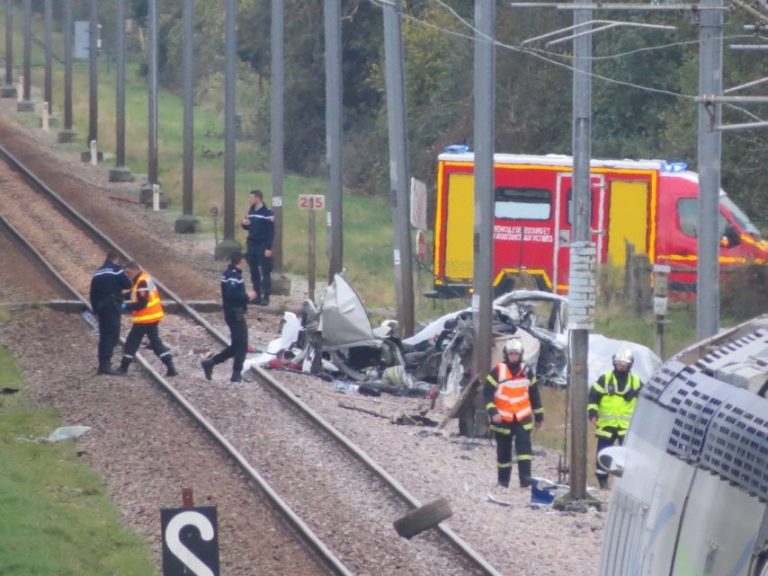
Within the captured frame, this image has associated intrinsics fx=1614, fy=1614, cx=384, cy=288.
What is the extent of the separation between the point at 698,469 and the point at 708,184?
24.9ft

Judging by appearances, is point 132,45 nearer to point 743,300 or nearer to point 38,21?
point 38,21

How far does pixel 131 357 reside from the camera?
1997 centimetres

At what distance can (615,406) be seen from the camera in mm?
15477

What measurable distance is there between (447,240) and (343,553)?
16432 mm

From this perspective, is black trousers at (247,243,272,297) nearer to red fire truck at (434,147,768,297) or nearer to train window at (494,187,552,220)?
red fire truck at (434,147,768,297)

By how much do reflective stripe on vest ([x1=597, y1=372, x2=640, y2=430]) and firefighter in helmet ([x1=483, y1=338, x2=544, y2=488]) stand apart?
2.37 ft

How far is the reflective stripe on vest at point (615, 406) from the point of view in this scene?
15.4 metres

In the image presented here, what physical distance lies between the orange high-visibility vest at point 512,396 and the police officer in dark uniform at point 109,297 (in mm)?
5880

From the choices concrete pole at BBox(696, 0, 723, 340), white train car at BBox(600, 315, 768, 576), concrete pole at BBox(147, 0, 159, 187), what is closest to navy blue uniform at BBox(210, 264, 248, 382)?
concrete pole at BBox(696, 0, 723, 340)

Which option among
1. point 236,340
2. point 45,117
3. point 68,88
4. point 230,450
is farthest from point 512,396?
point 45,117

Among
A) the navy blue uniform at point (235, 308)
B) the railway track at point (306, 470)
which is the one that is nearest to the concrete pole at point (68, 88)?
the railway track at point (306, 470)

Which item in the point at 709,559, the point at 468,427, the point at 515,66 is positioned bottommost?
the point at 468,427

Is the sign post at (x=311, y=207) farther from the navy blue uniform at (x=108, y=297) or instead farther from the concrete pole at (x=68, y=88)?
the concrete pole at (x=68, y=88)

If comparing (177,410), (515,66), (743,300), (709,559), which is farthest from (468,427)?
(515,66)
